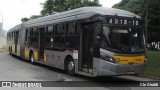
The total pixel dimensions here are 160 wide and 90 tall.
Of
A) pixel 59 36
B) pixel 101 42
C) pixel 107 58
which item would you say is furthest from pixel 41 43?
pixel 107 58

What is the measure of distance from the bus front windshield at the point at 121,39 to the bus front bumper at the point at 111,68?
0.60m

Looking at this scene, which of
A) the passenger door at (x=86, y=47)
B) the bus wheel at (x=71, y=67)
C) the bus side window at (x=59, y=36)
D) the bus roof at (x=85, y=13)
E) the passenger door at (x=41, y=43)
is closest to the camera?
the bus roof at (x=85, y=13)

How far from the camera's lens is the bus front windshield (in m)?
14.1

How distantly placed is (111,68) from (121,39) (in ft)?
4.30

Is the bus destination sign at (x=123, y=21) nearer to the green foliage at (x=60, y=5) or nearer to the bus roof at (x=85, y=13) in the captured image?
the bus roof at (x=85, y=13)

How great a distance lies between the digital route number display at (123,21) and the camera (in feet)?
46.9

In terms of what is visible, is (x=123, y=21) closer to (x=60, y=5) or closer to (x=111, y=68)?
(x=111, y=68)

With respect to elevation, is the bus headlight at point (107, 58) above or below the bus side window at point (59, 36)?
below

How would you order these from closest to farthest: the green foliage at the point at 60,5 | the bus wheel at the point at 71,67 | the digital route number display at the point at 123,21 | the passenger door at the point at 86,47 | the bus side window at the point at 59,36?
the digital route number display at the point at 123,21 < the passenger door at the point at 86,47 < the bus wheel at the point at 71,67 < the bus side window at the point at 59,36 < the green foliage at the point at 60,5

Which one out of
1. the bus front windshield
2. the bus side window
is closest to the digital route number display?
the bus front windshield

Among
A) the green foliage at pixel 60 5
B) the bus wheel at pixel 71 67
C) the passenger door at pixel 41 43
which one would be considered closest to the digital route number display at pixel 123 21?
the bus wheel at pixel 71 67

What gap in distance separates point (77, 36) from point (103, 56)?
2.51 meters

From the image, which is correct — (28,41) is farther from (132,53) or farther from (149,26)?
(149,26)

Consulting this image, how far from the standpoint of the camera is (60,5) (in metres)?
51.9
